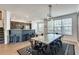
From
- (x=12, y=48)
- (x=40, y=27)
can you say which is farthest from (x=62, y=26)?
(x=12, y=48)

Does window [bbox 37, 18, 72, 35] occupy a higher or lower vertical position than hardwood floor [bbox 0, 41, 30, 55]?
higher

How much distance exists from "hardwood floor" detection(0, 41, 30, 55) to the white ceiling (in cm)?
60

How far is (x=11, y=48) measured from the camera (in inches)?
82.8

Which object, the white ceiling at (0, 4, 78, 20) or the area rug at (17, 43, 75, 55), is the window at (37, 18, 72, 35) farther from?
the area rug at (17, 43, 75, 55)

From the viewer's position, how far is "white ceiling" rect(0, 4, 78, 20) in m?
1.98

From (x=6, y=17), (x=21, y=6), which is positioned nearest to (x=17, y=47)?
(x=6, y=17)

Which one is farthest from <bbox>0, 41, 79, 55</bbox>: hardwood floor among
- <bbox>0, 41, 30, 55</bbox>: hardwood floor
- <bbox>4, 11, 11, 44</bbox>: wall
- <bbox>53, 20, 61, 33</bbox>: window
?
<bbox>53, 20, 61, 33</bbox>: window

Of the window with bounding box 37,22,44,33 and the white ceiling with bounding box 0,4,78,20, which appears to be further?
the window with bounding box 37,22,44,33

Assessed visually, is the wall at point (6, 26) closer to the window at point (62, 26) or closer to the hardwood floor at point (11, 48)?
the hardwood floor at point (11, 48)

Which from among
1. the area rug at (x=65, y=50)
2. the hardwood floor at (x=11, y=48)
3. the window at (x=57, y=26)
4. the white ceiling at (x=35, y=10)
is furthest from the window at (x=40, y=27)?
the area rug at (x=65, y=50)

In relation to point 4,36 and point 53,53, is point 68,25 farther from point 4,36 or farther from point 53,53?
point 4,36

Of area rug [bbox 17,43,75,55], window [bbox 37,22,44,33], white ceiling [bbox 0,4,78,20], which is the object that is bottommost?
area rug [bbox 17,43,75,55]

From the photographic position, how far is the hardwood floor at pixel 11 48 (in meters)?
2.01

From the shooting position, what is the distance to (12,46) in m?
2.15
